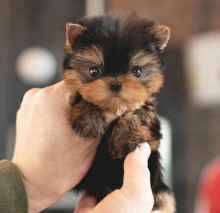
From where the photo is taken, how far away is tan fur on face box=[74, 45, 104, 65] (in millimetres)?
1273

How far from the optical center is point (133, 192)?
3.55 feet

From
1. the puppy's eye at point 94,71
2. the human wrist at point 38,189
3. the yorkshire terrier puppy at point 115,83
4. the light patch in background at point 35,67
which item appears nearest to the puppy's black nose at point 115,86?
the yorkshire terrier puppy at point 115,83

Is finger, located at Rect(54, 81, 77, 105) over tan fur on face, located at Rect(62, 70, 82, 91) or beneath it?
beneath

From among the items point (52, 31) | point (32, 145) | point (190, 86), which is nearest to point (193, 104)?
point (190, 86)

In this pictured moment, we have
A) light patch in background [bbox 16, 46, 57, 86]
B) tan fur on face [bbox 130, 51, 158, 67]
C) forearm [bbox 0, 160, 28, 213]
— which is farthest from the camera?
light patch in background [bbox 16, 46, 57, 86]

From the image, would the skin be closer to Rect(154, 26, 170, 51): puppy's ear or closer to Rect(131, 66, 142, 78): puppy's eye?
Rect(131, 66, 142, 78): puppy's eye

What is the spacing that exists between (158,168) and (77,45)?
0.82m

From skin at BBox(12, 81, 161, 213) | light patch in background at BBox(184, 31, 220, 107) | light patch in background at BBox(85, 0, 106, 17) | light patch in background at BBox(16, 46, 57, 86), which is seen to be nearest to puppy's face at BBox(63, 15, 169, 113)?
skin at BBox(12, 81, 161, 213)

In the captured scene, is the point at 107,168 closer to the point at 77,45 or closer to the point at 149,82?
the point at 149,82

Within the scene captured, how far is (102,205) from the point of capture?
1.01 meters

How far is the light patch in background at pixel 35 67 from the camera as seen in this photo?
132 inches

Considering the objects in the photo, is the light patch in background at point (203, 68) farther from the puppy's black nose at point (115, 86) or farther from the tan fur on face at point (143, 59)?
the puppy's black nose at point (115, 86)

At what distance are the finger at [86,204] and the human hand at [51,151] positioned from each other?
0.18m

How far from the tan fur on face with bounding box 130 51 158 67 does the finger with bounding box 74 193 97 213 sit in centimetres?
87
